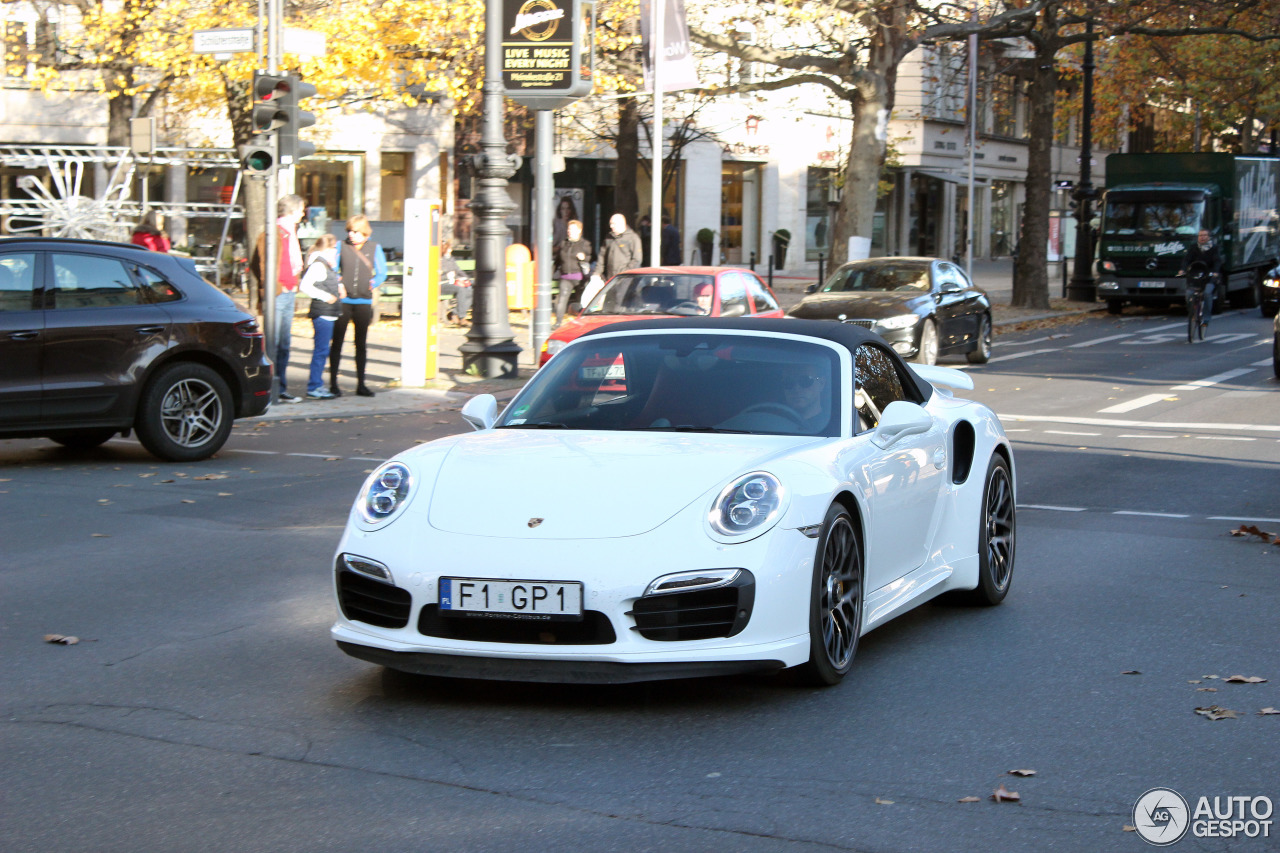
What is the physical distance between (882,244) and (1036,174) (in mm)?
22493

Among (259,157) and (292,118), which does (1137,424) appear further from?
(259,157)

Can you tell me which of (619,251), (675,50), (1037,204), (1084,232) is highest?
(675,50)

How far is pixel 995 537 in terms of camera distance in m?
7.31

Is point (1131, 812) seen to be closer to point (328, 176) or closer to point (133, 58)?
point (133, 58)

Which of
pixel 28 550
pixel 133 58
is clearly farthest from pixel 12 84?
pixel 28 550

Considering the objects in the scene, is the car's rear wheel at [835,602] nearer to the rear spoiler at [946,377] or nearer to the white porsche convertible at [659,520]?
the white porsche convertible at [659,520]

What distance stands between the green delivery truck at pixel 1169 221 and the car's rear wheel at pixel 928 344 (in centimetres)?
1410

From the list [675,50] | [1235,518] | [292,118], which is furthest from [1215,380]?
[292,118]

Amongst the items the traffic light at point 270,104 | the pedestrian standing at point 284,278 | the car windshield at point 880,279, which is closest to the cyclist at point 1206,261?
the car windshield at point 880,279

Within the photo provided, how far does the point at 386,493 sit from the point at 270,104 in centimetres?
1140

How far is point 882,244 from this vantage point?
57.2 metres

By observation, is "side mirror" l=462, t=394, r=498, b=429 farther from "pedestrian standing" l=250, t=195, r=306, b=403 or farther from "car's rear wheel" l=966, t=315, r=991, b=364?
"car's rear wheel" l=966, t=315, r=991, b=364

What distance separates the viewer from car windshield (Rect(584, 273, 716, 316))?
17141 millimetres

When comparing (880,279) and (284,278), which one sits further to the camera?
(880,279)
